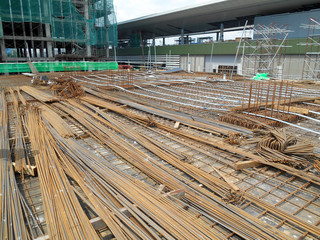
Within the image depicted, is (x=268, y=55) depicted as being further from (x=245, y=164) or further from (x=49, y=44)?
(x=49, y=44)

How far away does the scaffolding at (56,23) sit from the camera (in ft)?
105

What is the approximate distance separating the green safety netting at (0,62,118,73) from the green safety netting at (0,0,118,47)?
26.0 feet

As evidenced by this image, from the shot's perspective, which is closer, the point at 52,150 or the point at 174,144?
the point at 52,150

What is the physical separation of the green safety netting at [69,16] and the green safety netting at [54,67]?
7.93 m

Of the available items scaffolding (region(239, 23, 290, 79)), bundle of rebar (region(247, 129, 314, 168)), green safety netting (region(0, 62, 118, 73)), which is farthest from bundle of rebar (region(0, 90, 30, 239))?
scaffolding (region(239, 23, 290, 79))

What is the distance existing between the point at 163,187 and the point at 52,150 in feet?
9.89

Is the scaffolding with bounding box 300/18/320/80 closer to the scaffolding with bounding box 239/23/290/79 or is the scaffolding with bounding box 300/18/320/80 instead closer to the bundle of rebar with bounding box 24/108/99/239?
the scaffolding with bounding box 239/23/290/79

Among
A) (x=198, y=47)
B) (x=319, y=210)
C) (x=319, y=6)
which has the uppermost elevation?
(x=319, y=6)

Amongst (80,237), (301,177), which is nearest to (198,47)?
(301,177)

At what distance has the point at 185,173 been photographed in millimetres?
5109

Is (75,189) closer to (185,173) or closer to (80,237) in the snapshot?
(80,237)

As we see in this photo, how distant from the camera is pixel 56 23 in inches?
1361

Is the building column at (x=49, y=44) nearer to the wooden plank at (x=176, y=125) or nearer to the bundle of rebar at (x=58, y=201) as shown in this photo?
the wooden plank at (x=176, y=125)

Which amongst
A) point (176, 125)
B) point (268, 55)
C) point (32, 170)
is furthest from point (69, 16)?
point (32, 170)
